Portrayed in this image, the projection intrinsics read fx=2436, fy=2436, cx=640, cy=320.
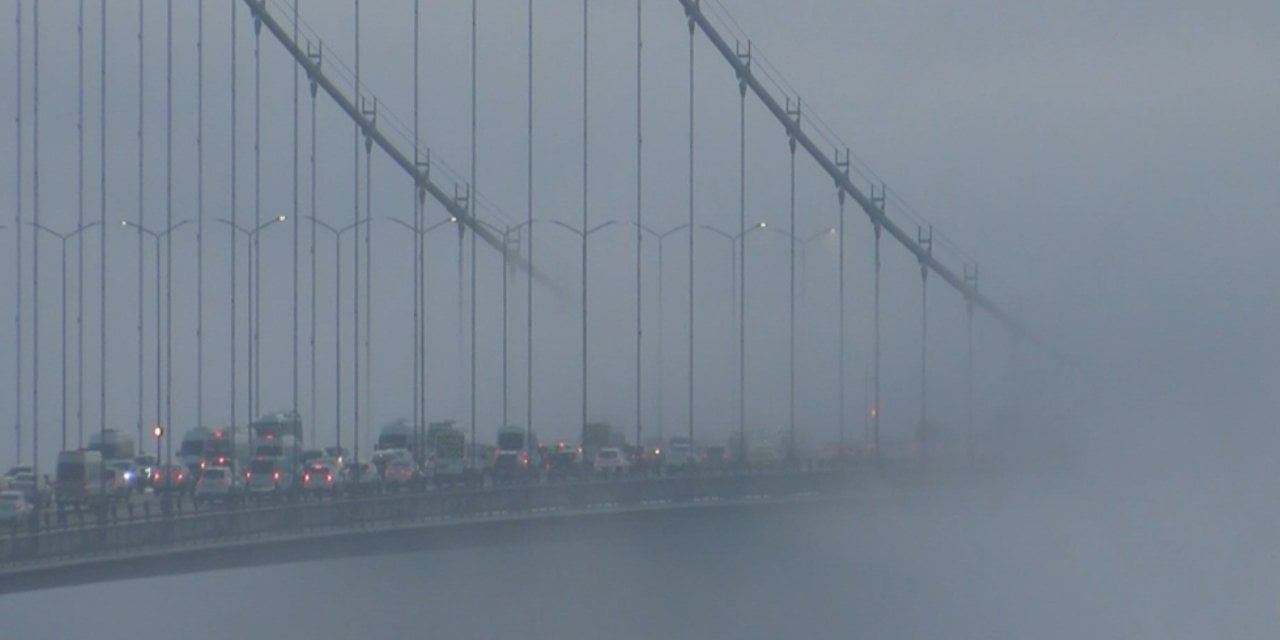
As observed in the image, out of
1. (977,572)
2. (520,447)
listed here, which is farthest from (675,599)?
(520,447)

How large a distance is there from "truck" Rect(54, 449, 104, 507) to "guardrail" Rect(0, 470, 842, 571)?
10177 mm

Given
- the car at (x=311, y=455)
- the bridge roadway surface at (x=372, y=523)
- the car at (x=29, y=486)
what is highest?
the car at (x=311, y=455)

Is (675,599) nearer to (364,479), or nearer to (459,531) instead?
(459,531)

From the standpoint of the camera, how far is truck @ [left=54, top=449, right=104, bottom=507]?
48.3 meters

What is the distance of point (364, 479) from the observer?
51.2m

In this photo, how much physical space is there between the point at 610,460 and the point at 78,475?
13568mm

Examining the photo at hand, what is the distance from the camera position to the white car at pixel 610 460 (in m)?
55.8

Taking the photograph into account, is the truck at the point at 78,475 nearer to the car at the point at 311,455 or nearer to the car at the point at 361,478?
the car at the point at 361,478

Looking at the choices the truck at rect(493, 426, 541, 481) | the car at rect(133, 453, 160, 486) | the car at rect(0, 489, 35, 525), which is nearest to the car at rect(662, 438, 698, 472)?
the truck at rect(493, 426, 541, 481)

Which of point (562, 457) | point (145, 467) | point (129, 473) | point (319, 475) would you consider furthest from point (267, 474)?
point (562, 457)

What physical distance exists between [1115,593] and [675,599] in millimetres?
12896

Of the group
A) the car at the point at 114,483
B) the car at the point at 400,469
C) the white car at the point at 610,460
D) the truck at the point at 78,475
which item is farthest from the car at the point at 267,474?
the white car at the point at 610,460

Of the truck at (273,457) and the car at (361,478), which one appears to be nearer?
the car at (361,478)

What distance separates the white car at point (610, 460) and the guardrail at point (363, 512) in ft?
29.3
